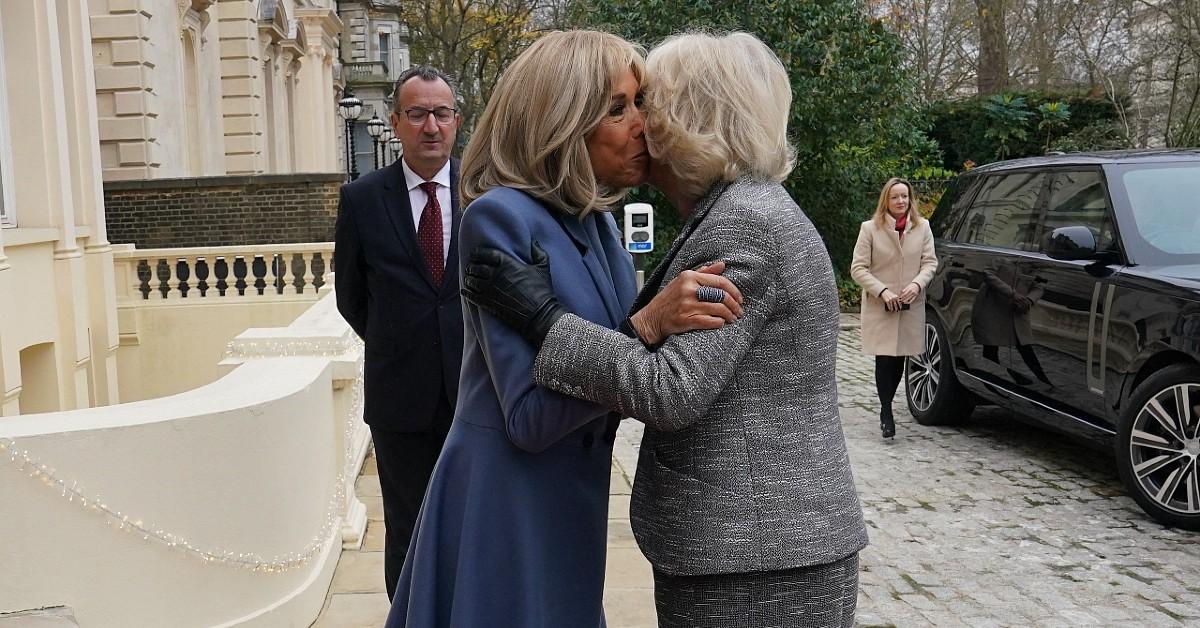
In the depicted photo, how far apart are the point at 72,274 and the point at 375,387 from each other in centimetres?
918

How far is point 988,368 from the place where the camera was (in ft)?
27.0

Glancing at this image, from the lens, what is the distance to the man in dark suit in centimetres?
402

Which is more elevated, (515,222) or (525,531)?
(515,222)

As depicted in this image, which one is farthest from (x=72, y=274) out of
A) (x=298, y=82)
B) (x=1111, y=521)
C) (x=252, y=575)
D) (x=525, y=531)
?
(x=298, y=82)

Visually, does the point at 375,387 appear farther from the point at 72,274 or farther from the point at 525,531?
the point at 72,274

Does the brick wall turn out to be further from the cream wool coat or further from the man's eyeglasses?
the man's eyeglasses

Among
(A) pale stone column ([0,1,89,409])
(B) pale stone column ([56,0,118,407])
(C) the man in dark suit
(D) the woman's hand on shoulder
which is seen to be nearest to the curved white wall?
(C) the man in dark suit

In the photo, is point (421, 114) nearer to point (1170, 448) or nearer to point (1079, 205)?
point (1170, 448)

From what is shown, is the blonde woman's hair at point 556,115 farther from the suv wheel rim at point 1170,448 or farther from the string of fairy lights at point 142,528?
the suv wheel rim at point 1170,448

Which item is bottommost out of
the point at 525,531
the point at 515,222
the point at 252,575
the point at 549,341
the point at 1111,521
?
the point at 1111,521

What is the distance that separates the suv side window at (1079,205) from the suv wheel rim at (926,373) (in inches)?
60.9

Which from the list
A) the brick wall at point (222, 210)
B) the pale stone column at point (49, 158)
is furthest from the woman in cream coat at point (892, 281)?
the brick wall at point (222, 210)

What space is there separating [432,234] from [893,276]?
5445 mm

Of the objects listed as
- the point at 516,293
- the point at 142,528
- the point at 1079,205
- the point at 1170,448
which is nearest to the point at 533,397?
the point at 516,293
